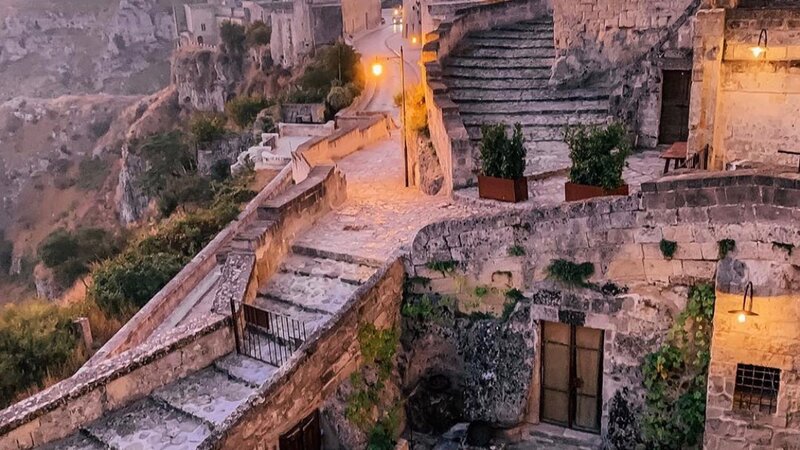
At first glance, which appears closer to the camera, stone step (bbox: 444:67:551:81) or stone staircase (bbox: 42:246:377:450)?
stone staircase (bbox: 42:246:377:450)

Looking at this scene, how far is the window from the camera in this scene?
27.3 feet

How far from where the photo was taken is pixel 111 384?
360 inches

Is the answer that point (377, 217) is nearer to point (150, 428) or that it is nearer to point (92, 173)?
point (150, 428)

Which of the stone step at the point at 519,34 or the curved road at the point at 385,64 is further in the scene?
the curved road at the point at 385,64

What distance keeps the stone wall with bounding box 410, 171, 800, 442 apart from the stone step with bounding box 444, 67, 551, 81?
7.96m

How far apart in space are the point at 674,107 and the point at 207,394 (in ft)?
33.6

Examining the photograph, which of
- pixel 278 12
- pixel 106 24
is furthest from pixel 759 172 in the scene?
pixel 106 24

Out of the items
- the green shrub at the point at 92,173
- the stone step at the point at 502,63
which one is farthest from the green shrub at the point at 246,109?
the stone step at the point at 502,63

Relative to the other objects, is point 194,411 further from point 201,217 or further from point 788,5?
point 201,217

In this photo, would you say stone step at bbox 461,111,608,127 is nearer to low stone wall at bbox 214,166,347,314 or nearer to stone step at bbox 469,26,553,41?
low stone wall at bbox 214,166,347,314

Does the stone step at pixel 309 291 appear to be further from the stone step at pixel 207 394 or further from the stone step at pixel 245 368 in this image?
the stone step at pixel 207 394

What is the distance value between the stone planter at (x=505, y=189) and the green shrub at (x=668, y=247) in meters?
3.80

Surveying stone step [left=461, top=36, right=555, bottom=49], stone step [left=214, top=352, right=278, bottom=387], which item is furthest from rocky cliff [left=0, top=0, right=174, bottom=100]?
stone step [left=214, top=352, right=278, bottom=387]

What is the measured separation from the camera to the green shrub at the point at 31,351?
12398 mm
